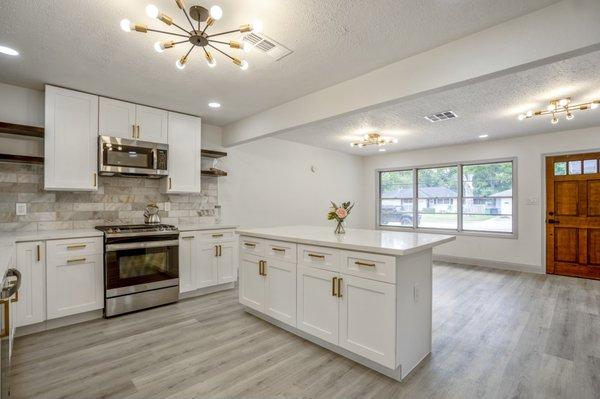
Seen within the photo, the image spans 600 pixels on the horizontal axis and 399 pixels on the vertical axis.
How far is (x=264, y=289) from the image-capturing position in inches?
122

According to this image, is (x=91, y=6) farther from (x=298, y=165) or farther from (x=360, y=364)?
(x=298, y=165)

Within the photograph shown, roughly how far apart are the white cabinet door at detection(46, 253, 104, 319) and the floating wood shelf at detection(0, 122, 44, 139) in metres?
1.32

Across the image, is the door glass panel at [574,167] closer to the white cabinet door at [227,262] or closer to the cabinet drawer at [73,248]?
the white cabinet door at [227,262]

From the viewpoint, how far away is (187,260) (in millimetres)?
3881

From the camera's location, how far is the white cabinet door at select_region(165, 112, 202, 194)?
4.04 m

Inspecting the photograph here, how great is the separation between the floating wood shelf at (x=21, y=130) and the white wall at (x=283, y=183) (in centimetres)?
235

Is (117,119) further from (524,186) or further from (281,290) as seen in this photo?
(524,186)

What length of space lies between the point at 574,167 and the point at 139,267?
712 cm

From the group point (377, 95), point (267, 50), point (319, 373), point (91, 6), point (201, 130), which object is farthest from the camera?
point (201, 130)

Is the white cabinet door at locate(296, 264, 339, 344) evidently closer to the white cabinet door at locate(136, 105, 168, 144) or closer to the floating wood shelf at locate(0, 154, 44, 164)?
the white cabinet door at locate(136, 105, 168, 144)

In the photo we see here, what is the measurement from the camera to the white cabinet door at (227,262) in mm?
4213

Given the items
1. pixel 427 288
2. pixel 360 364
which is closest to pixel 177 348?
→ pixel 360 364

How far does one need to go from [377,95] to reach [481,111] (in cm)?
223

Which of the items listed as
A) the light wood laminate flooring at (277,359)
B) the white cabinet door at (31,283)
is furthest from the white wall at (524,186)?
the white cabinet door at (31,283)
